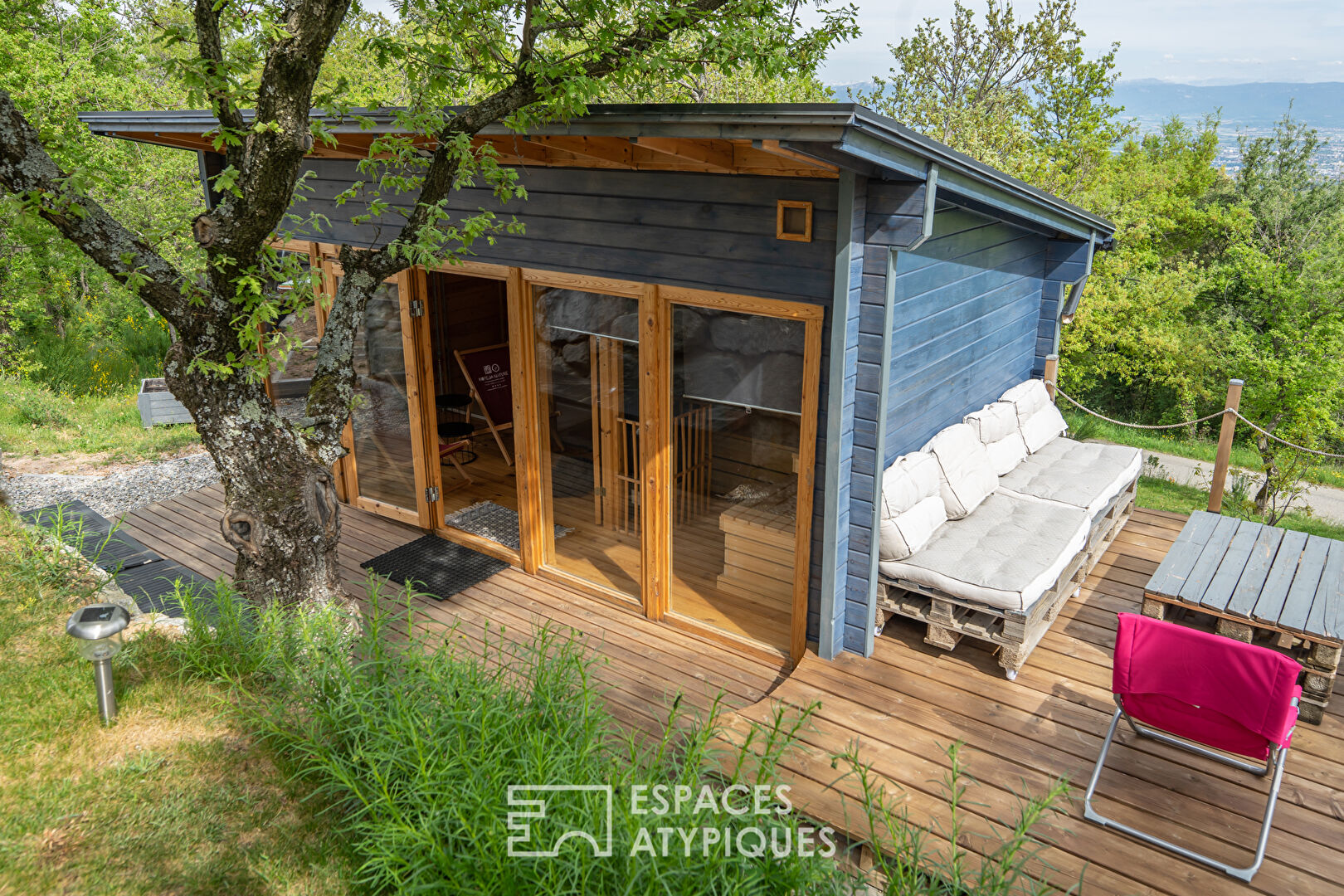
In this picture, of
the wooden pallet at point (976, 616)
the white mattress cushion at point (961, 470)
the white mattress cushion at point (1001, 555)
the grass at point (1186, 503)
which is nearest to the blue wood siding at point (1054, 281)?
the white mattress cushion at point (961, 470)

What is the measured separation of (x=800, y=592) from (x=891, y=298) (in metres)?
1.62

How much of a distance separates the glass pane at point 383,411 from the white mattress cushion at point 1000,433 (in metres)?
4.13

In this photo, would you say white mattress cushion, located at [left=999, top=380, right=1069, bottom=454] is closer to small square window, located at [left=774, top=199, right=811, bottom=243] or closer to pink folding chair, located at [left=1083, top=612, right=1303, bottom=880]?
small square window, located at [left=774, top=199, right=811, bottom=243]

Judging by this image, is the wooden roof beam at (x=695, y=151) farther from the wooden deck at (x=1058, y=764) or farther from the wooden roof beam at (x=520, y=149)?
the wooden deck at (x=1058, y=764)

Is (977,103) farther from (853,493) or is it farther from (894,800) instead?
(894,800)

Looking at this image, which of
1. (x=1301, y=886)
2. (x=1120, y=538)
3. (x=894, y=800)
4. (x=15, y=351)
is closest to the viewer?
(x=1301, y=886)

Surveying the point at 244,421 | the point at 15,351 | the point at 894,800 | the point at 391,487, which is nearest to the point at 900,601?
the point at 894,800

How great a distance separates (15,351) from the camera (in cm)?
1238

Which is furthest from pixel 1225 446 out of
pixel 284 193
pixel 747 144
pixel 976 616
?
pixel 284 193

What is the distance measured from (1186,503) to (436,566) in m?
9.27

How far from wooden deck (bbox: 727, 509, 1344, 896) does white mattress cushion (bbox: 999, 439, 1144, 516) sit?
38.2 inches

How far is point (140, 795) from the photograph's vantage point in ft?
10.1

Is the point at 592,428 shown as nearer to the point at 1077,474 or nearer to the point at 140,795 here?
the point at 140,795

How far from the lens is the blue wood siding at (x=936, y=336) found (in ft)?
14.4
